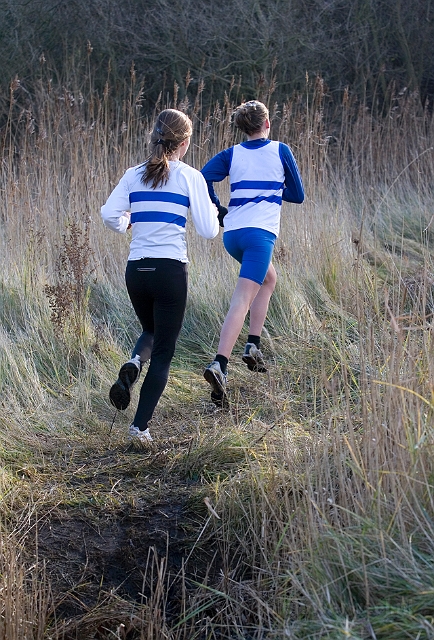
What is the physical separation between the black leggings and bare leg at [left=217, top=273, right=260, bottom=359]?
522 mm

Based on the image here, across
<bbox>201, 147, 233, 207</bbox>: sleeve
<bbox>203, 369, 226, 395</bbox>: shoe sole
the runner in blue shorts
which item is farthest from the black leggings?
<bbox>201, 147, 233, 207</bbox>: sleeve

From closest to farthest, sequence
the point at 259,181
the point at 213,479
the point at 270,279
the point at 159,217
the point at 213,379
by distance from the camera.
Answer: the point at 213,479, the point at 159,217, the point at 213,379, the point at 259,181, the point at 270,279

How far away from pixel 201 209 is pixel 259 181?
802 millimetres

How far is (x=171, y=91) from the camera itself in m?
11.8

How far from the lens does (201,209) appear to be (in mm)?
3758

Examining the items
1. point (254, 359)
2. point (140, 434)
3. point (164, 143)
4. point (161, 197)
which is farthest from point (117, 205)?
point (254, 359)

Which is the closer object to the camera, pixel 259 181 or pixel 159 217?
pixel 159 217

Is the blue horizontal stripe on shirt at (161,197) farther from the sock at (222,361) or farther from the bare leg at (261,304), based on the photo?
the bare leg at (261,304)

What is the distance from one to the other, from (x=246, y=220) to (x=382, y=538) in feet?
7.94

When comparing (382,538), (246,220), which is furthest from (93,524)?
(246,220)

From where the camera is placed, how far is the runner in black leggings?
147 inches

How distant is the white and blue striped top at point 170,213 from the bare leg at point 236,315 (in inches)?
26.0

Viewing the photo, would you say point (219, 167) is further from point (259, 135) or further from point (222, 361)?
point (222, 361)

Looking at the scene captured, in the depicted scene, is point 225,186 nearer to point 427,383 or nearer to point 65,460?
point 65,460
